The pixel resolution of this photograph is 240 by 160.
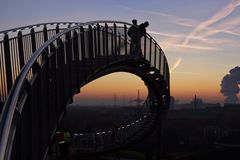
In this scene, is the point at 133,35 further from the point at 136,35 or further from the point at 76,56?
the point at 76,56

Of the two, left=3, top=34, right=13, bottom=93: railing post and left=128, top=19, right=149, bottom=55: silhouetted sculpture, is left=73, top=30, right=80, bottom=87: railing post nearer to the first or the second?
left=3, top=34, right=13, bottom=93: railing post

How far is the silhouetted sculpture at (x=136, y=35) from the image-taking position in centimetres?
3279

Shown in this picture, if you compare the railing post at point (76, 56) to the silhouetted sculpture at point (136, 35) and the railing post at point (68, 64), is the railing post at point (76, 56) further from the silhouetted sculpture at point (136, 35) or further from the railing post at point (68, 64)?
the silhouetted sculpture at point (136, 35)

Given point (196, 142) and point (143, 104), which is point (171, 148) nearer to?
point (196, 142)

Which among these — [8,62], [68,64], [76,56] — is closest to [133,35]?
[76,56]

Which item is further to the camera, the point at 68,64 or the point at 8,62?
the point at 68,64

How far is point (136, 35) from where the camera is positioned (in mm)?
33562

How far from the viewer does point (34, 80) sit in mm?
16250

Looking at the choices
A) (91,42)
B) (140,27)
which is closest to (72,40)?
(91,42)

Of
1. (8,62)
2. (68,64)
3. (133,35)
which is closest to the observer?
(8,62)

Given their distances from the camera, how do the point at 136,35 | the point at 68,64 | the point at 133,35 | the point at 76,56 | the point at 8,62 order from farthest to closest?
the point at 136,35
the point at 133,35
the point at 76,56
the point at 68,64
the point at 8,62

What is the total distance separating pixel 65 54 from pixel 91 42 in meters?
4.48

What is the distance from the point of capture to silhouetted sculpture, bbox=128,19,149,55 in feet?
108

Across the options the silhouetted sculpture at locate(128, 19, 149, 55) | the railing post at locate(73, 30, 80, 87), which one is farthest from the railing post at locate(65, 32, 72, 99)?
the silhouetted sculpture at locate(128, 19, 149, 55)
